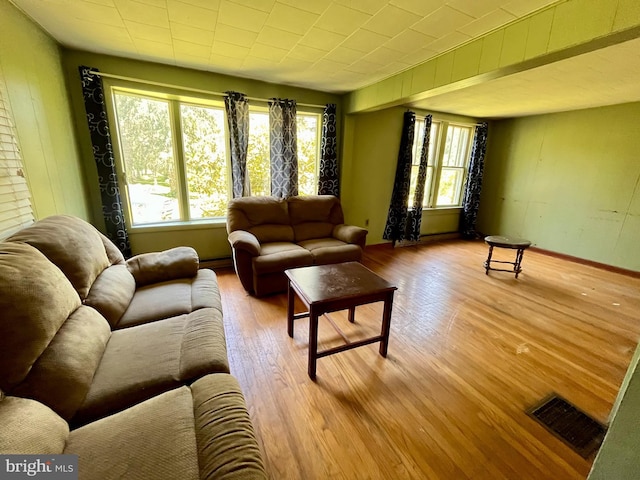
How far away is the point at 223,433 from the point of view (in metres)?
0.89

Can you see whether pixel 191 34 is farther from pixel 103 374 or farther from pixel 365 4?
pixel 103 374

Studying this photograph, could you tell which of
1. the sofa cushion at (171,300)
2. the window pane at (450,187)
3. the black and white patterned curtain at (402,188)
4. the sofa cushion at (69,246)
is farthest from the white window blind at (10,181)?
the window pane at (450,187)

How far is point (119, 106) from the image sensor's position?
2871 mm

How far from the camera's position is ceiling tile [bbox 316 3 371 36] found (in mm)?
1731

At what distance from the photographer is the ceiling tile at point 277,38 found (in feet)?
6.63

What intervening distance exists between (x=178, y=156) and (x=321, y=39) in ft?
6.99

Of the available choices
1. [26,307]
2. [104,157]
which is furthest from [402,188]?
[26,307]

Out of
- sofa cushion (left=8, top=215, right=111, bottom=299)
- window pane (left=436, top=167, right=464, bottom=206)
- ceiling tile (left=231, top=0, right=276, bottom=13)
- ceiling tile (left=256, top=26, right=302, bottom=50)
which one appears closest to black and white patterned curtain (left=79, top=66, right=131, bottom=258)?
sofa cushion (left=8, top=215, right=111, bottom=299)

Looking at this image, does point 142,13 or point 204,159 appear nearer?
point 142,13

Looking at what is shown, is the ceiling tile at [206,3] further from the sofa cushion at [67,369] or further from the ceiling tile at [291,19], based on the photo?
the sofa cushion at [67,369]

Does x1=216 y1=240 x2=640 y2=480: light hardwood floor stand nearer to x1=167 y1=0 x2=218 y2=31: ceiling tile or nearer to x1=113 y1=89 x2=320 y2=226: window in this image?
x1=113 y1=89 x2=320 y2=226: window

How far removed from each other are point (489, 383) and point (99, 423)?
2.09 m

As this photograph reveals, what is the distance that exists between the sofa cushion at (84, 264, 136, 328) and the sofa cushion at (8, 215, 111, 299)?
0.12 ft

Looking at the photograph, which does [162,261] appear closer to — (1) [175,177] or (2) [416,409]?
(1) [175,177]
